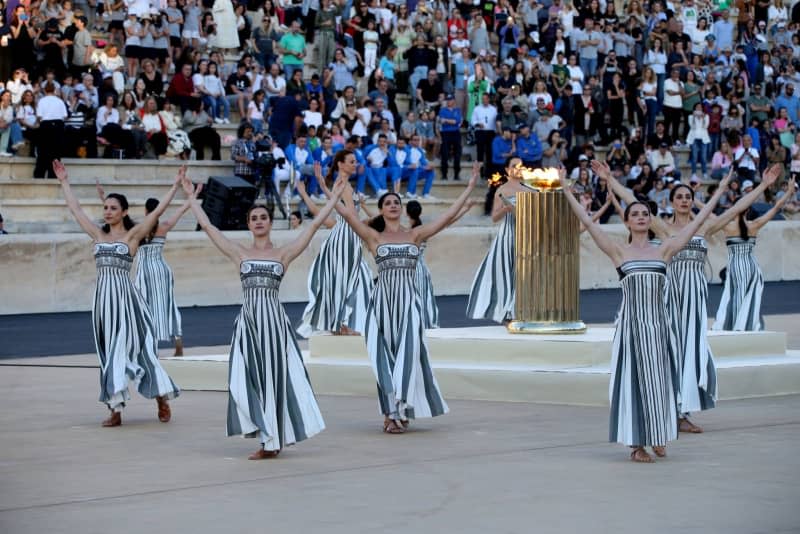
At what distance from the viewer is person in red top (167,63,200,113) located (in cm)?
2956

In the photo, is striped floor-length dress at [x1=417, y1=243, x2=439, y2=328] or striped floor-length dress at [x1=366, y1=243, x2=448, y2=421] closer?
striped floor-length dress at [x1=366, y1=243, x2=448, y2=421]

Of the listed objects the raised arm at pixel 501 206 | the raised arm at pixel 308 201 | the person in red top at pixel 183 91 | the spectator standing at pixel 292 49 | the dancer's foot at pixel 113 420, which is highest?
the spectator standing at pixel 292 49

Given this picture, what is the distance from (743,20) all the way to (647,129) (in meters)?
7.73

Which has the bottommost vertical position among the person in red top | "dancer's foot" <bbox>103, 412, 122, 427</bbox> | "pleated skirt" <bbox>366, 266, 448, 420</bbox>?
"dancer's foot" <bbox>103, 412, 122, 427</bbox>

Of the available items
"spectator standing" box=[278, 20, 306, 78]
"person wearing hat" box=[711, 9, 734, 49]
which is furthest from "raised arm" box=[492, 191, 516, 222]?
"person wearing hat" box=[711, 9, 734, 49]

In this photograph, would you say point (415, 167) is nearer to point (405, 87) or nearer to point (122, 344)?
point (405, 87)

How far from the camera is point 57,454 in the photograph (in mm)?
11867

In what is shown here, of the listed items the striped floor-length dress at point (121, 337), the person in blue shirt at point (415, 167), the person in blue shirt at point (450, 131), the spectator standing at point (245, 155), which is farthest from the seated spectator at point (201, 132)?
the striped floor-length dress at point (121, 337)

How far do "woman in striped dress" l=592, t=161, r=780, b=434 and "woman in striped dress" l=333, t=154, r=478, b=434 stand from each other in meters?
1.80

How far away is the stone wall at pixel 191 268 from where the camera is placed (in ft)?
79.3

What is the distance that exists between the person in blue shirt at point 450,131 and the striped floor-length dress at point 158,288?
1379 cm

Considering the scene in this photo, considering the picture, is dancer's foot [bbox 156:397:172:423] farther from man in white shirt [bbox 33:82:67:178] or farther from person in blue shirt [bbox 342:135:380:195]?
person in blue shirt [bbox 342:135:380:195]

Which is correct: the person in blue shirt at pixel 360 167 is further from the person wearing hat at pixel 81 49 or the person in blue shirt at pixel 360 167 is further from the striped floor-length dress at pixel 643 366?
the striped floor-length dress at pixel 643 366

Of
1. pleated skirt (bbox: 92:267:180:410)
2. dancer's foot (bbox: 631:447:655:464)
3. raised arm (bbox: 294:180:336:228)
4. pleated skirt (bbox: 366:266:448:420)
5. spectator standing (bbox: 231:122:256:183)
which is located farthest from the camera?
spectator standing (bbox: 231:122:256:183)
